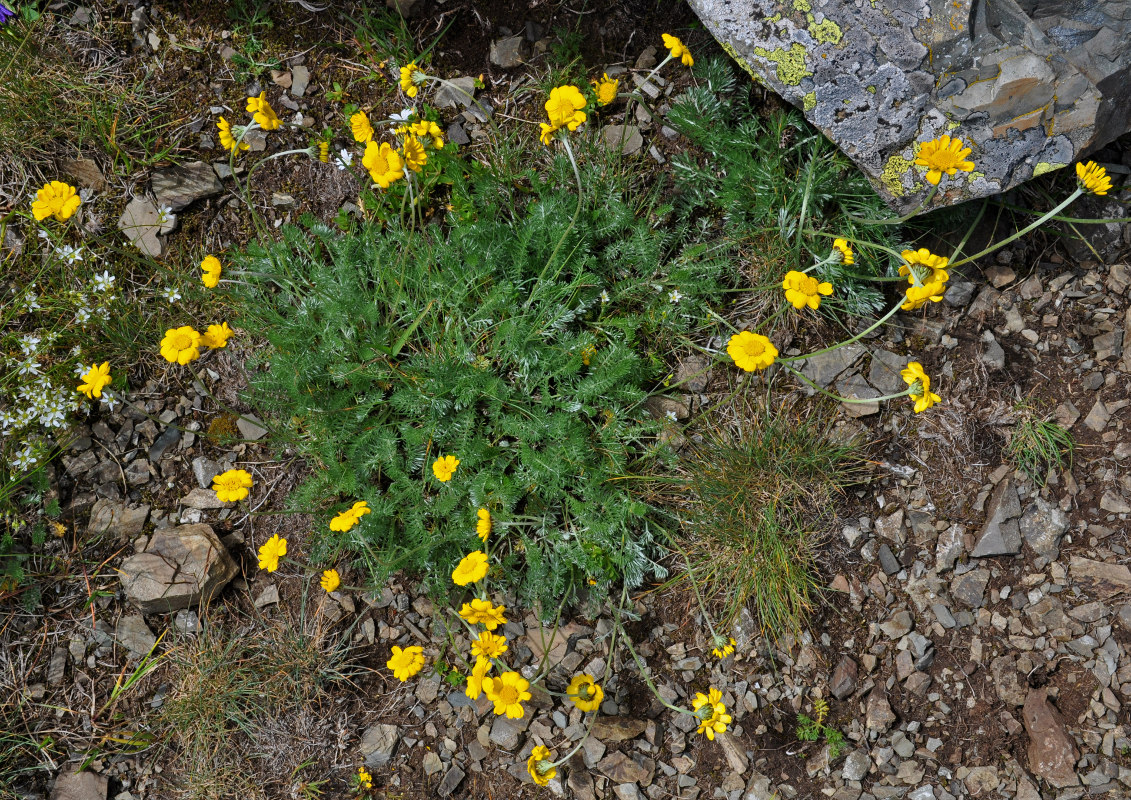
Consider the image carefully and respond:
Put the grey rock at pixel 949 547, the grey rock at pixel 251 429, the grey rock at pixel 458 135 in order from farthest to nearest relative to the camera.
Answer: the grey rock at pixel 458 135 < the grey rock at pixel 251 429 < the grey rock at pixel 949 547

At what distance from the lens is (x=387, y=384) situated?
3152 mm

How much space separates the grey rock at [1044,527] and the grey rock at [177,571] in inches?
138

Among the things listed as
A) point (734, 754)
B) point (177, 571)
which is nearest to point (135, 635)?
point (177, 571)

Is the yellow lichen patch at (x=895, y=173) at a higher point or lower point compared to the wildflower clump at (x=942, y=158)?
lower

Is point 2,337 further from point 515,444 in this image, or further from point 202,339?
point 515,444

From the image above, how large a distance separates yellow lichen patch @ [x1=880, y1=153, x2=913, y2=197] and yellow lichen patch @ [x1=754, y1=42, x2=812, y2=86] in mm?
480

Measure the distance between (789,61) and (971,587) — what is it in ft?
7.45

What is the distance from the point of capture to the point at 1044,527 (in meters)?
3.01

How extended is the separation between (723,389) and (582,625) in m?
1.23

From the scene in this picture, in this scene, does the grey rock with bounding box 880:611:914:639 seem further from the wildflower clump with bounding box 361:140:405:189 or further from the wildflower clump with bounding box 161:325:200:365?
the wildflower clump with bounding box 161:325:200:365

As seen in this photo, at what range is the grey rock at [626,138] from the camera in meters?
3.46

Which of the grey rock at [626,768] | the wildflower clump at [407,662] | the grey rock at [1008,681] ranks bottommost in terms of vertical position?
the grey rock at [626,768]

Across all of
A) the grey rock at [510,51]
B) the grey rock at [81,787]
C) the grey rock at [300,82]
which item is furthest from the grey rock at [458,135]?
the grey rock at [81,787]

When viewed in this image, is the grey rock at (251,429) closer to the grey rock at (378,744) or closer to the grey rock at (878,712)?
the grey rock at (378,744)
